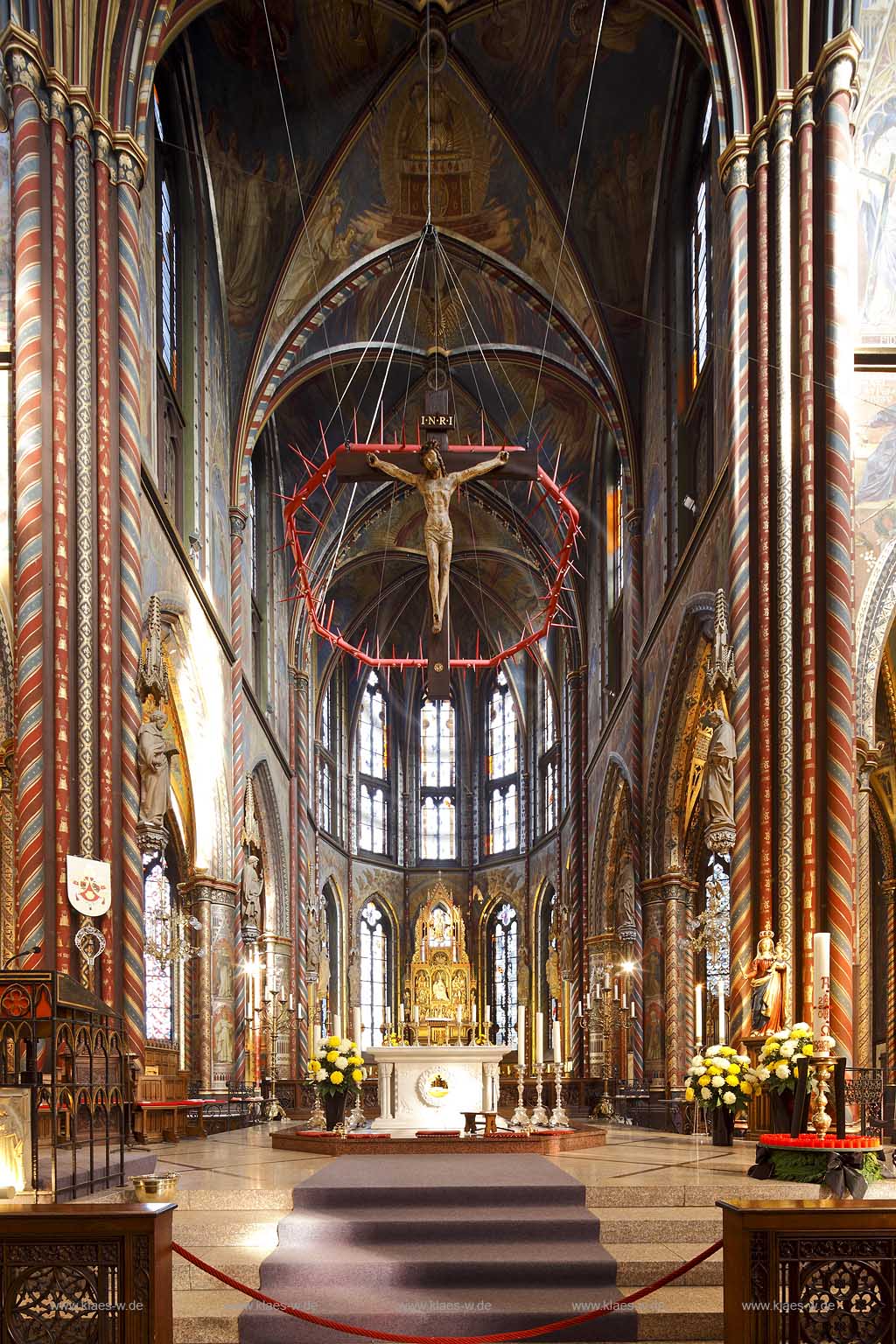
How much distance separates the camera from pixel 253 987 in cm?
2498

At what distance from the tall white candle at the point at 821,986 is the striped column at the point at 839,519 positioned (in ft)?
3.80

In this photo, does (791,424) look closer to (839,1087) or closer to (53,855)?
(839,1087)

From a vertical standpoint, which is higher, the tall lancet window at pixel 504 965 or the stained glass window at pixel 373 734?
the stained glass window at pixel 373 734

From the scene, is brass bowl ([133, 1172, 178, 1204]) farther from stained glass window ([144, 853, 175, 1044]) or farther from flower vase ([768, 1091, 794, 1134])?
stained glass window ([144, 853, 175, 1044])

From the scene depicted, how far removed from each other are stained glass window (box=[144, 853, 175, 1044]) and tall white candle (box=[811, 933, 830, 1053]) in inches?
476

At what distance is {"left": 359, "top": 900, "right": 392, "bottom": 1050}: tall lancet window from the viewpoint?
38.9 meters

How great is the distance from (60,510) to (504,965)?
2888cm

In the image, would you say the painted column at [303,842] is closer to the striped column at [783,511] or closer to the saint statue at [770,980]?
the saint statue at [770,980]

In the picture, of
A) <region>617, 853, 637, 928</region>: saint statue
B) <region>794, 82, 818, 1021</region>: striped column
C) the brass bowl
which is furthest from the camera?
<region>617, 853, 637, 928</region>: saint statue

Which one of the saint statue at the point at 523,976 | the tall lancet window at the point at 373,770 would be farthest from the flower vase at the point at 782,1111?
the tall lancet window at the point at 373,770

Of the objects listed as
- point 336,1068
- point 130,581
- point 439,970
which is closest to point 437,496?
point 130,581

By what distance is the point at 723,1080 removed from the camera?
39.6ft

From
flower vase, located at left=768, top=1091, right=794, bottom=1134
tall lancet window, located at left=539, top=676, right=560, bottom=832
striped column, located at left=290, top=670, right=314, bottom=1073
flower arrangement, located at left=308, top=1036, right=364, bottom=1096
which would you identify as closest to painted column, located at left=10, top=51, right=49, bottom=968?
flower arrangement, located at left=308, top=1036, right=364, bottom=1096

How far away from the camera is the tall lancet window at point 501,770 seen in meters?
40.2
